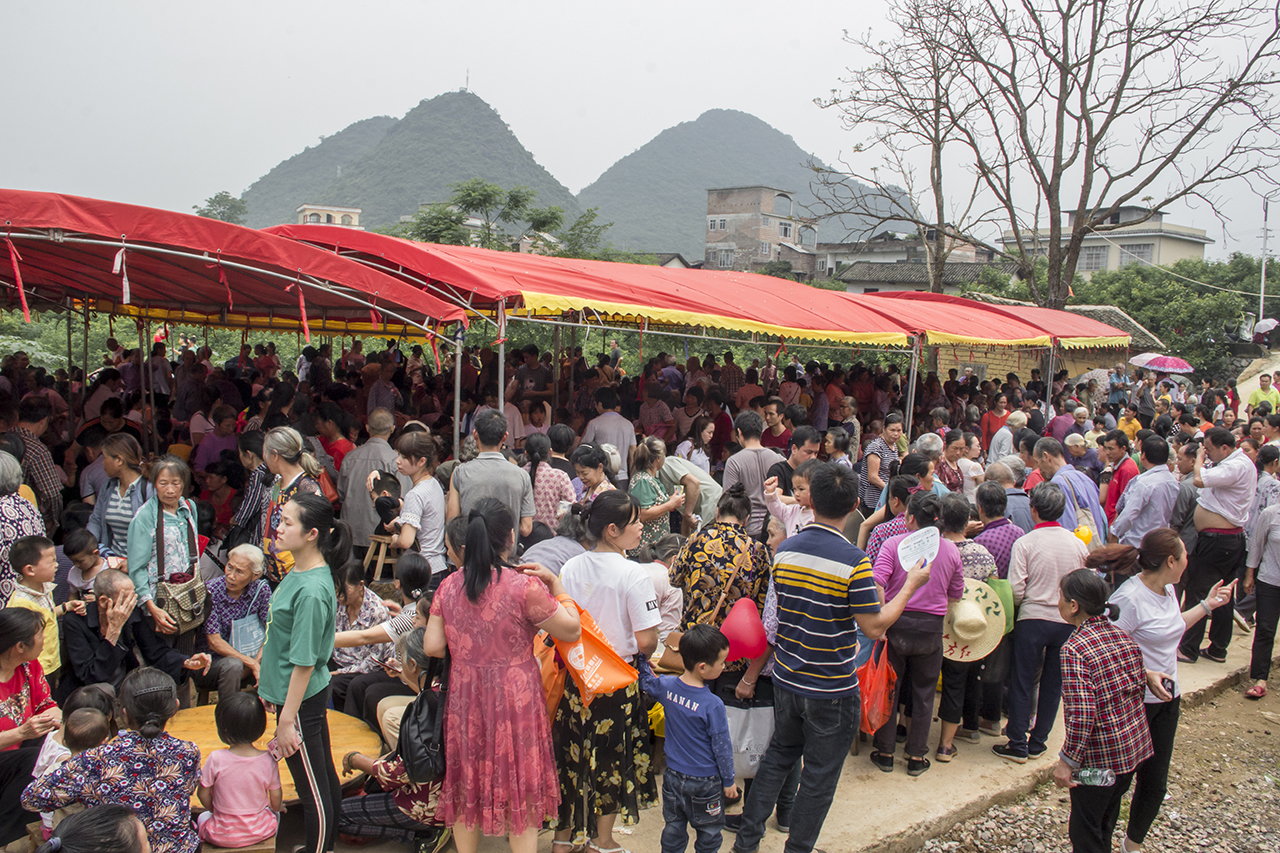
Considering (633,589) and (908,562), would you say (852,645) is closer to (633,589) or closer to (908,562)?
(908,562)

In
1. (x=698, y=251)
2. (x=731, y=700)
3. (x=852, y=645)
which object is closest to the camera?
(x=852, y=645)

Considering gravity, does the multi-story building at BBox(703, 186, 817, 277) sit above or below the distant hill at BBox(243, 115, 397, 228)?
below

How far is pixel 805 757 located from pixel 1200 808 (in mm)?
2872

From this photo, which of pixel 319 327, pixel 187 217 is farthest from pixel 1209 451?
pixel 319 327

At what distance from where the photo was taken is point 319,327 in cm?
1162

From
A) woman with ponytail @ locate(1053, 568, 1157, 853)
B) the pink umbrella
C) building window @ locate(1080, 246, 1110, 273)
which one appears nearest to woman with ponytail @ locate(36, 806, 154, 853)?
woman with ponytail @ locate(1053, 568, 1157, 853)

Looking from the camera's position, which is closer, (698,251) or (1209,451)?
(1209,451)

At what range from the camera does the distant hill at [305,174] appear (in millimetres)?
101375

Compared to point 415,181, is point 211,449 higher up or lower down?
lower down

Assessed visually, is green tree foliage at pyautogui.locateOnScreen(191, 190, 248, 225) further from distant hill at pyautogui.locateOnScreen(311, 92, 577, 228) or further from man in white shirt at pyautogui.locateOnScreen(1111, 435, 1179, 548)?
man in white shirt at pyautogui.locateOnScreen(1111, 435, 1179, 548)

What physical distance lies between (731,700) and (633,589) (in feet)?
2.91

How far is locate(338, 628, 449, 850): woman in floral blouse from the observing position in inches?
126

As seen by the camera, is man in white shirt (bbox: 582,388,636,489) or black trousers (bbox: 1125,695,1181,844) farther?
man in white shirt (bbox: 582,388,636,489)

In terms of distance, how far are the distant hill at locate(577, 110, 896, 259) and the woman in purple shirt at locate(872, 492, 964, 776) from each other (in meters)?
103
